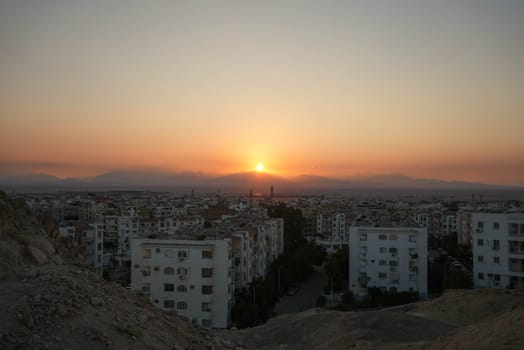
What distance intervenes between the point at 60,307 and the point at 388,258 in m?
30.1

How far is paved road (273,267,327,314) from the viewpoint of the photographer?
33.5 metres

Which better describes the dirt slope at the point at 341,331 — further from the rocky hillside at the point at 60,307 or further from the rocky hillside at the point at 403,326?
the rocky hillside at the point at 60,307

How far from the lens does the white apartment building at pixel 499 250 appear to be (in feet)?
109

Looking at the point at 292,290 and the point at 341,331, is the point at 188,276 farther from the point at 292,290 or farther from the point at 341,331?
the point at 341,331

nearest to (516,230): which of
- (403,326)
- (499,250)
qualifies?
(499,250)

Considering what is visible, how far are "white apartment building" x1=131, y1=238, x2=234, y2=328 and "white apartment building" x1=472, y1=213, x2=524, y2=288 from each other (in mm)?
18592

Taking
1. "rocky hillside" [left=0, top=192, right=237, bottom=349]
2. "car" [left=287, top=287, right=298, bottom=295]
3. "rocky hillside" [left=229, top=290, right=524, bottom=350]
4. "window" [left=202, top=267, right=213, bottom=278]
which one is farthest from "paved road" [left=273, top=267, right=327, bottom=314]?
"rocky hillside" [left=0, top=192, right=237, bottom=349]

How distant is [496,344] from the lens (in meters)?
9.85

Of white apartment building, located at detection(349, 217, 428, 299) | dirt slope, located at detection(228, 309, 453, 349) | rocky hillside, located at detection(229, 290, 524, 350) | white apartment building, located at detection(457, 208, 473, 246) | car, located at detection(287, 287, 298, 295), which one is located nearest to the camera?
rocky hillside, located at detection(229, 290, 524, 350)

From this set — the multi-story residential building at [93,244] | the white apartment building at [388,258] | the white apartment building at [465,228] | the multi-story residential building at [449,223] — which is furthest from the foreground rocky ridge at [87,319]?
the multi-story residential building at [449,223]

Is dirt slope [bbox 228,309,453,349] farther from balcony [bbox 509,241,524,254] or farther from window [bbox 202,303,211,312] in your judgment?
balcony [bbox 509,241,524,254]

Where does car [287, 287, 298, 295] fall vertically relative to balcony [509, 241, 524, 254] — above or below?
below

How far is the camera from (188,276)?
28.6 metres

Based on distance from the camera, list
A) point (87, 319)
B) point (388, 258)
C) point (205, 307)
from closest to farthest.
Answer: point (87, 319)
point (205, 307)
point (388, 258)
